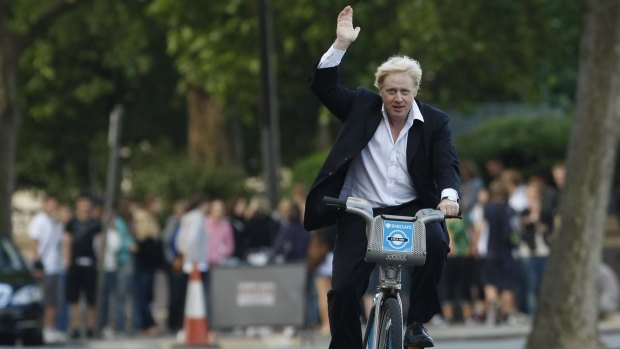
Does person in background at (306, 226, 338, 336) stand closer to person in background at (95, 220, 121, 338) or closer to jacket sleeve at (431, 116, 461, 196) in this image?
person in background at (95, 220, 121, 338)

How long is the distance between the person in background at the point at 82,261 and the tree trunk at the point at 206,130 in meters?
16.7

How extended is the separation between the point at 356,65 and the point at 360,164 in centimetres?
2541

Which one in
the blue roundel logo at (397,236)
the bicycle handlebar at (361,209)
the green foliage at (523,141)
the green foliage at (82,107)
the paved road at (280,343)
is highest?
the green foliage at (82,107)

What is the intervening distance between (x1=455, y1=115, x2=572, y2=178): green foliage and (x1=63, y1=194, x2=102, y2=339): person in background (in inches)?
744

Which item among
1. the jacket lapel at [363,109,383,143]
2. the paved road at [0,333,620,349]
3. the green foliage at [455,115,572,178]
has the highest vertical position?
the green foliage at [455,115,572,178]

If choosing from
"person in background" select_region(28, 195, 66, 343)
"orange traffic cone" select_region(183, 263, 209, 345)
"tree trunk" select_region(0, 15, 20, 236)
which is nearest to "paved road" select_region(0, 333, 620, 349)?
"orange traffic cone" select_region(183, 263, 209, 345)

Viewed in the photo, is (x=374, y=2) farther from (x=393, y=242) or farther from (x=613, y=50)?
(x=393, y=242)

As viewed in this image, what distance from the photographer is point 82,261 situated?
21172 millimetres

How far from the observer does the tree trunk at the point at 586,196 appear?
15625mm

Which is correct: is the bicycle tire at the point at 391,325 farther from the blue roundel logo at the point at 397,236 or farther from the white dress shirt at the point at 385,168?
the white dress shirt at the point at 385,168

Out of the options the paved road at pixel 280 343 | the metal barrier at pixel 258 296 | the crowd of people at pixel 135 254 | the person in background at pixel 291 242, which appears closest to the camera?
the paved road at pixel 280 343

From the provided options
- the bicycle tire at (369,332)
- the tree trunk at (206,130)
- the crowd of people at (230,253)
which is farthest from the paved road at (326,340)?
the tree trunk at (206,130)

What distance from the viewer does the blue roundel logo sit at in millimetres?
7938

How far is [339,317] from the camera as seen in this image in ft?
27.6
